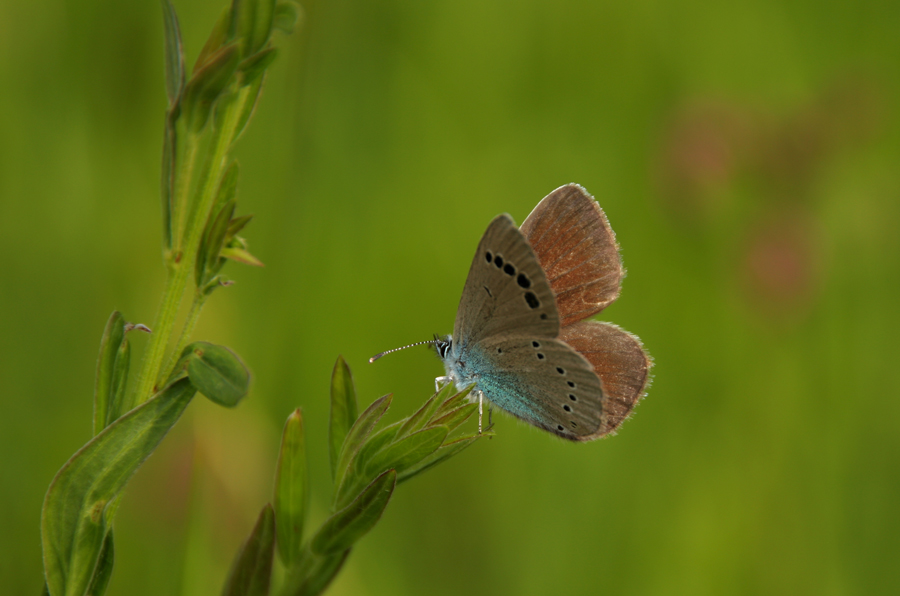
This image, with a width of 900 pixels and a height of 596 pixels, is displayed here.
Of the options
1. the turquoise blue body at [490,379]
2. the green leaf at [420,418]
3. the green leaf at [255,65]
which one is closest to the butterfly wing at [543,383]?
the turquoise blue body at [490,379]

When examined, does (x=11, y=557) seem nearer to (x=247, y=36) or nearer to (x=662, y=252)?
(x=247, y=36)

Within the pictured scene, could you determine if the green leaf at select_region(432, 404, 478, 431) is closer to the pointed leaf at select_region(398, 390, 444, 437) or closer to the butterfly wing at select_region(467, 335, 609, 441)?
the pointed leaf at select_region(398, 390, 444, 437)

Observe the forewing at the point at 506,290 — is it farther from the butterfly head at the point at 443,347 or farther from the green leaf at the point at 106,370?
the green leaf at the point at 106,370

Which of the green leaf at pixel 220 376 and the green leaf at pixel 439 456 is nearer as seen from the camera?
the green leaf at pixel 220 376

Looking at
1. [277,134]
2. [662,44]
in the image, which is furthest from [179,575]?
[662,44]

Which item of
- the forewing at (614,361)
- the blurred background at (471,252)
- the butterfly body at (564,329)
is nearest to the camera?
the butterfly body at (564,329)

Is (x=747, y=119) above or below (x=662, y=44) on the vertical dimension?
below

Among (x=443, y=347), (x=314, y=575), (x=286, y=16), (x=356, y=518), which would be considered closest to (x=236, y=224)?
(x=286, y=16)
